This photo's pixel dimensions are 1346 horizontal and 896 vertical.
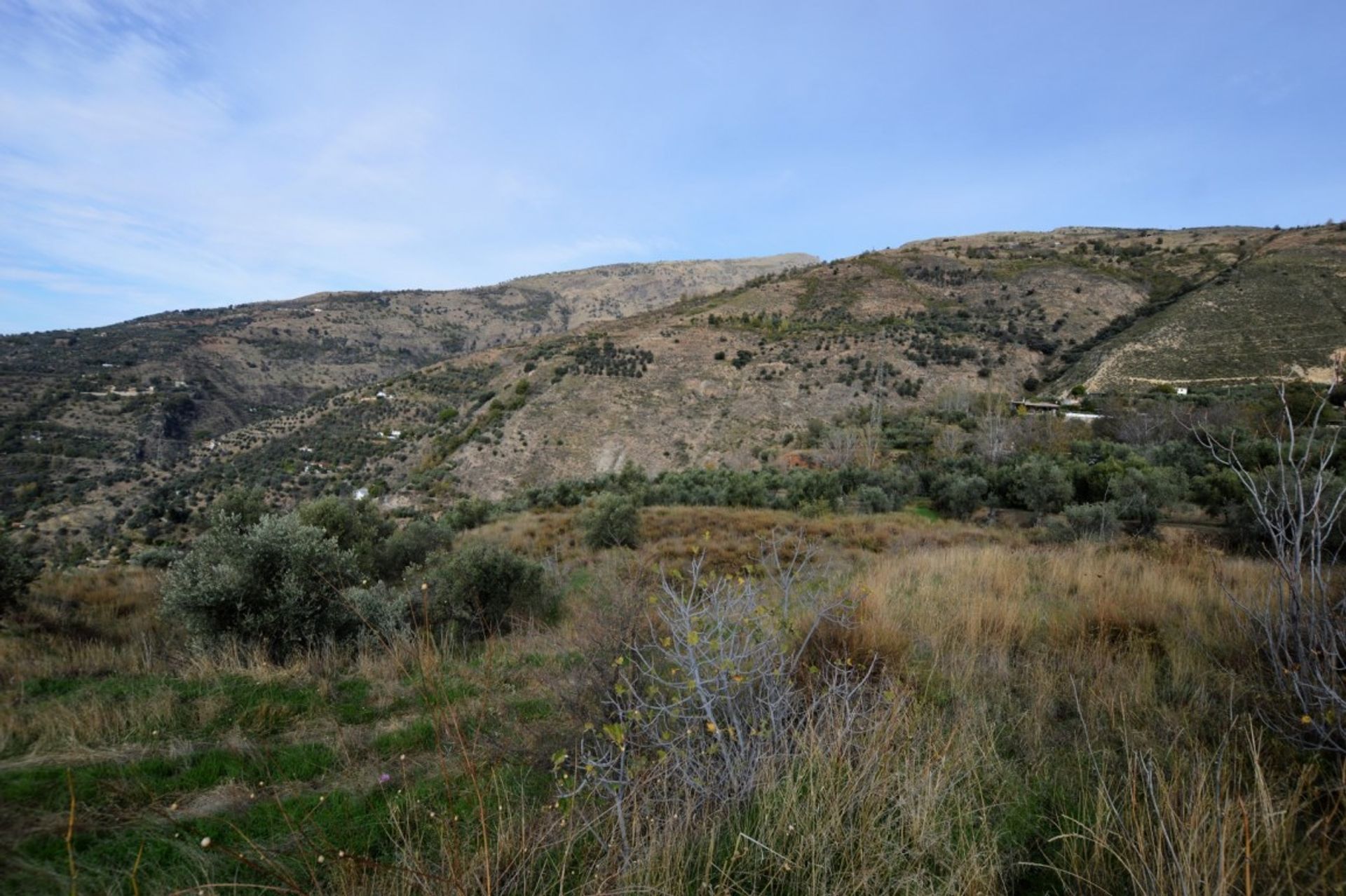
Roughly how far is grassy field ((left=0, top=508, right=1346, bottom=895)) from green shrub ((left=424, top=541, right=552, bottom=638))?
1481 millimetres

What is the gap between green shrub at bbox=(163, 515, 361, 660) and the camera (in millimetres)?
5965

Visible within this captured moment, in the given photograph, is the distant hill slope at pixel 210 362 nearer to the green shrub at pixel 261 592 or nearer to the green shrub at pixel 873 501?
the green shrub at pixel 261 592

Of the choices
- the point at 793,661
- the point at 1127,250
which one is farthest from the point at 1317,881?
the point at 1127,250

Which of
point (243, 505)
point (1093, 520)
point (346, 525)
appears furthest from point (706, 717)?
point (243, 505)

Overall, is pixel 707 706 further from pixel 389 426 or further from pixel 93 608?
pixel 389 426

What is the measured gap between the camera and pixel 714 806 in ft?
8.04

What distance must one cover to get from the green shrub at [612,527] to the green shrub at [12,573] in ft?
31.3

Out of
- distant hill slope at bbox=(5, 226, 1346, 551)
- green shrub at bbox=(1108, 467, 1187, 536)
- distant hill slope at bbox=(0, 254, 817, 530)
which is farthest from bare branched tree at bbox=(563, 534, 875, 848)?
distant hill slope at bbox=(0, 254, 817, 530)

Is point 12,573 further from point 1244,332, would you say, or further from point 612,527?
point 1244,332

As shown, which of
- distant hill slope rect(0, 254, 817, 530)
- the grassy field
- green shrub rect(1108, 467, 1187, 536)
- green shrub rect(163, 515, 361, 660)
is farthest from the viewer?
distant hill slope rect(0, 254, 817, 530)

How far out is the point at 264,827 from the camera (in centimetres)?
283

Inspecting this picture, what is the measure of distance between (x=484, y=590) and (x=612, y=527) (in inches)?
247

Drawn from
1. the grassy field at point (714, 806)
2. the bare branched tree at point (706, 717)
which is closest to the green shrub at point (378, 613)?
the grassy field at point (714, 806)

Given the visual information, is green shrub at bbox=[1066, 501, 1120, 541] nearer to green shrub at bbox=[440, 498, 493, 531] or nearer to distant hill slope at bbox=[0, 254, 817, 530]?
green shrub at bbox=[440, 498, 493, 531]
